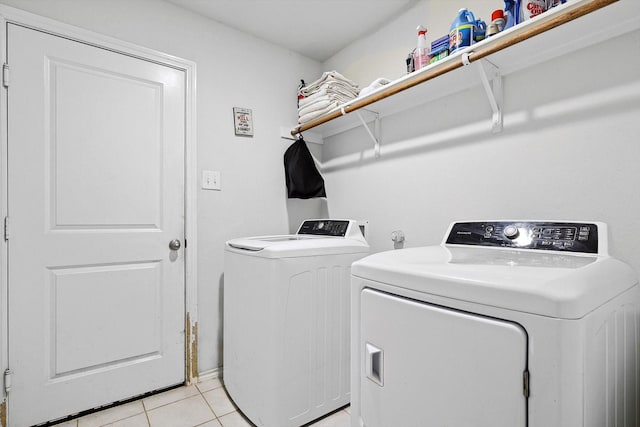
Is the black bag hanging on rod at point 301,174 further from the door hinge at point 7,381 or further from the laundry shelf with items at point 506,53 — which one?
the door hinge at point 7,381

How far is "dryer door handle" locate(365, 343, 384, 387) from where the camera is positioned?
3.04 ft

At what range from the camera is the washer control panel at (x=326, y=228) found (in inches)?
79.0

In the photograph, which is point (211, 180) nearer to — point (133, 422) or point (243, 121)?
point (243, 121)

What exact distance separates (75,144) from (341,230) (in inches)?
61.3

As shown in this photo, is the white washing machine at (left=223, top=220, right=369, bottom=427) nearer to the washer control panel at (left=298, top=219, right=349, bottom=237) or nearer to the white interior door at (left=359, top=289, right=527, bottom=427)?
the washer control panel at (left=298, top=219, right=349, bottom=237)

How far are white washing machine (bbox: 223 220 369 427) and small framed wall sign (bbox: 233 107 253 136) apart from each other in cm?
90

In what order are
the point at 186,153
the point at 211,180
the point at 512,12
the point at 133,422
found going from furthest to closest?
1. the point at 211,180
2. the point at 186,153
3. the point at 133,422
4. the point at 512,12

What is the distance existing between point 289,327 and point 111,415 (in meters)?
1.14

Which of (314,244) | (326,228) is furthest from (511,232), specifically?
(326,228)

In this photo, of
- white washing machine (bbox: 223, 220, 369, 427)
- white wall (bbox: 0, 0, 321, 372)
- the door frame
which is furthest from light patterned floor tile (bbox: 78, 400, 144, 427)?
white washing machine (bbox: 223, 220, 369, 427)

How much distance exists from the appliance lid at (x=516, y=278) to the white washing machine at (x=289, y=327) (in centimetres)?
56

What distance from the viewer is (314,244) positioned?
1.60 meters

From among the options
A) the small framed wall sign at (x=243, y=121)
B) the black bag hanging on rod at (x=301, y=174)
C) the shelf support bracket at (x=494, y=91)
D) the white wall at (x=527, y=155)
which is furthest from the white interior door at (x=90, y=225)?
the shelf support bracket at (x=494, y=91)

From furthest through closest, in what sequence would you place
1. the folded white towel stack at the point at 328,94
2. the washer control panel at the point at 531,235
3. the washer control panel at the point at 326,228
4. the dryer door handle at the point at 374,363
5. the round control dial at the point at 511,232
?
the folded white towel stack at the point at 328,94 → the washer control panel at the point at 326,228 → the round control dial at the point at 511,232 → the washer control panel at the point at 531,235 → the dryer door handle at the point at 374,363
